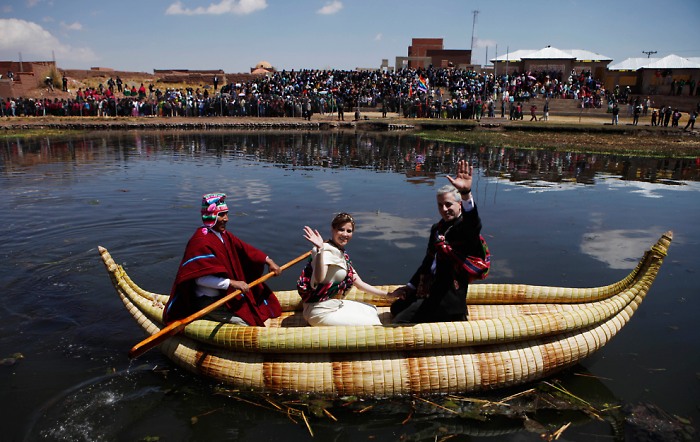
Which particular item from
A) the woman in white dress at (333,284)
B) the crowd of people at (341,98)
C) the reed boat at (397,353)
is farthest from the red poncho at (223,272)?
the crowd of people at (341,98)

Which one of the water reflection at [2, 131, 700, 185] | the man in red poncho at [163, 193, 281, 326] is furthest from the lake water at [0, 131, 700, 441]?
the man in red poncho at [163, 193, 281, 326]

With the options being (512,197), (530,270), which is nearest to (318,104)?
(512,197)

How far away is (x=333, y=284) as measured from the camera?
4.75 meters

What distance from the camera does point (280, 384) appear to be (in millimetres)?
4480

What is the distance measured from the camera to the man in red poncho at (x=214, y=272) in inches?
178

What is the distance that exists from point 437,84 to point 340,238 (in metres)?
38.4

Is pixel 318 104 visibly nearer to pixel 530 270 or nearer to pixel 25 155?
pixel 25 155

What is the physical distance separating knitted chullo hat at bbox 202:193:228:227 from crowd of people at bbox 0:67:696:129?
2943 centimetres

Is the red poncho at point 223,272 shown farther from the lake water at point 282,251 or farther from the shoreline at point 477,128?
the shoreline at point 477,128

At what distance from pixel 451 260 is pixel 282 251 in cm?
450

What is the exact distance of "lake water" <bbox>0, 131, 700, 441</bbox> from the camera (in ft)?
14.4

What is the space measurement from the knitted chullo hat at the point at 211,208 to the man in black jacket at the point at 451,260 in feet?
6.16

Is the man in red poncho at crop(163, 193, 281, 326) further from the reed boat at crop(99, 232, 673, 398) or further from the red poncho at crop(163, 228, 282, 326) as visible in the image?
the reed boat at crop(99, 232, 673, 398)

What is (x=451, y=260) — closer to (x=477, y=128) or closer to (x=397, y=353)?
(x=397, y=353)
